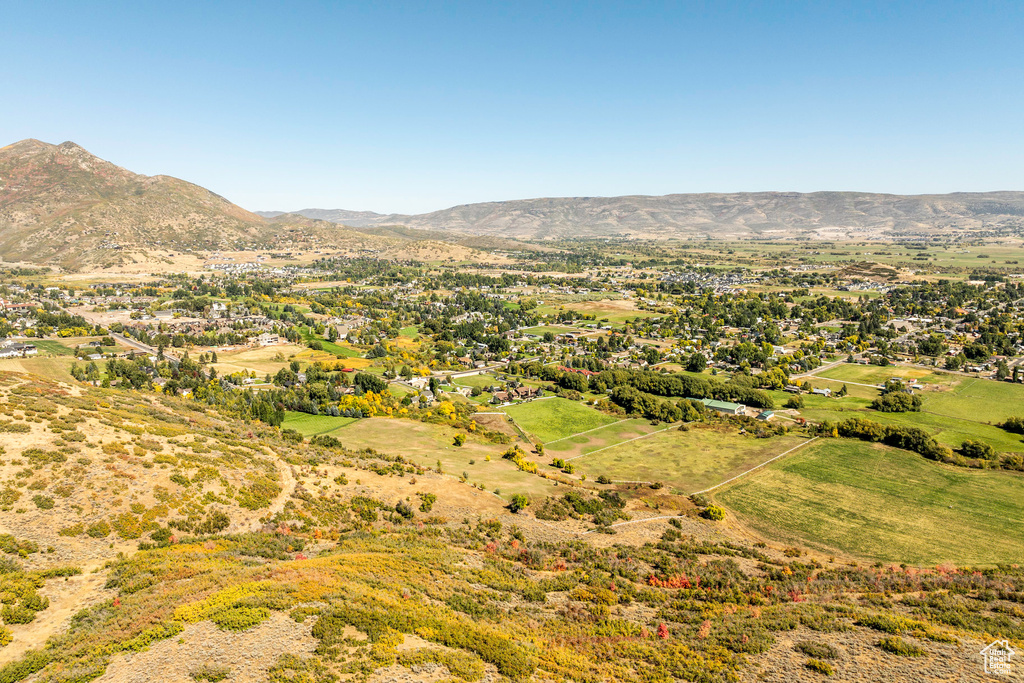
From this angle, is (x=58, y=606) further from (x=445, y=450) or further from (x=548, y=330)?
(x=548, y=330)

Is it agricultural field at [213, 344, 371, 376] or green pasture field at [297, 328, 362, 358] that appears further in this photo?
green pasture field at [297, 328, 362, 358]

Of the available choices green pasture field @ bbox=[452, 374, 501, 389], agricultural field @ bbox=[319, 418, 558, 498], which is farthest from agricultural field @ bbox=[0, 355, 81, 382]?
green pasture field @ bbox=[452, 374, 501, 389]

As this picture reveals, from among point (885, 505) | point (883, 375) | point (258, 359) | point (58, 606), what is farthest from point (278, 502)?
point (883, 375)

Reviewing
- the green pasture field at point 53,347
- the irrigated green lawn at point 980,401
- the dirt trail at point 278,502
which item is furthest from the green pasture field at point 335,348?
the irrigated green lawn at point 980,401

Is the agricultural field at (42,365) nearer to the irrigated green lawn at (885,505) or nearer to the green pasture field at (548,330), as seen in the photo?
the green pasture field at (548,330)

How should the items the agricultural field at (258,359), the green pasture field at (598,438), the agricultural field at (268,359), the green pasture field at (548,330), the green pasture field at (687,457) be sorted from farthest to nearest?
the green pasture field at (548,330) → the agricultural field at (268,359) → the agricultural field at (258,359) → the green pasture field at (598,438) → the green pasture field at (687,457)

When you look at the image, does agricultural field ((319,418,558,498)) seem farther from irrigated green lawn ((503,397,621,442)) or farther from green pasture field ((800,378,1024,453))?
green pasture field ((800,378,1024,453))
